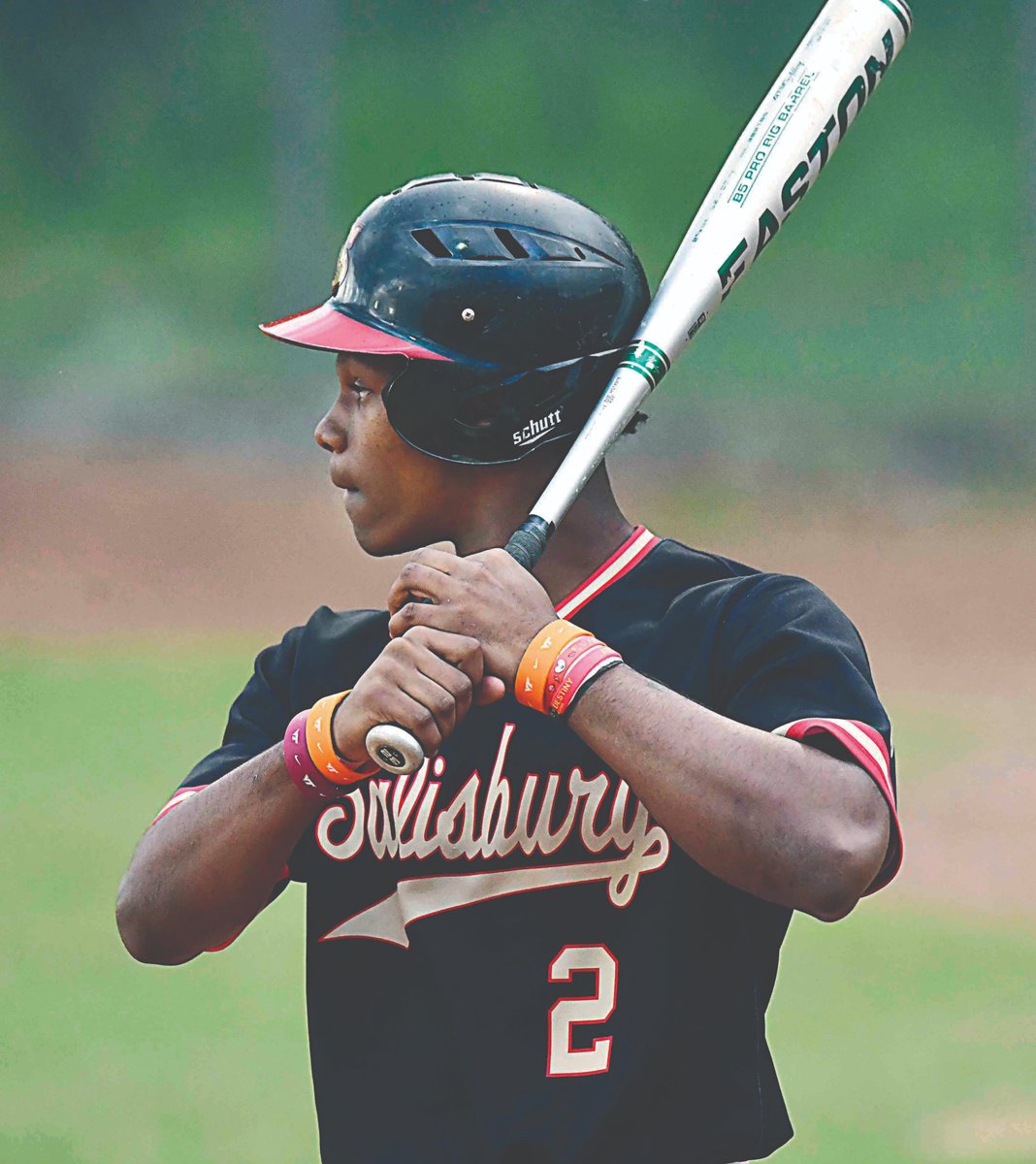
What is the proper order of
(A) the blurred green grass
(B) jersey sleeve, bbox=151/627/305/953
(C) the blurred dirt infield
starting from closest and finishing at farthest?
1. (B) jersey sleeve, bbox=151/627/305/953
2. (A) the blurred green grass
3. (C) the blurred dirt infield

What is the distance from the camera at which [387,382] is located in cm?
223

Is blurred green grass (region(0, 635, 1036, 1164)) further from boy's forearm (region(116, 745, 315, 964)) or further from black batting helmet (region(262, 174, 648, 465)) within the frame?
black batting helmet (region(262, 174, 648, 465))

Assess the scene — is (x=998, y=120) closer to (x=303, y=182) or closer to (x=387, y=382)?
(x=303, y=182)

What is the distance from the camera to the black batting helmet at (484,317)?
2.22 meters

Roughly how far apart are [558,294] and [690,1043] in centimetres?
97

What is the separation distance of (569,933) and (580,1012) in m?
0.10

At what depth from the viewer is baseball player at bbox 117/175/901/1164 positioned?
1888 mm

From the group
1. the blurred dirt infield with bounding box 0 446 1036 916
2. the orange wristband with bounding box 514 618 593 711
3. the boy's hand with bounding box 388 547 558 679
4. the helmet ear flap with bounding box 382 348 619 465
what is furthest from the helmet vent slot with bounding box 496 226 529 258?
the blurred dirt infield with bounding box 0 446 1036 916

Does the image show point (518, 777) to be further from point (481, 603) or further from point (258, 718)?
point (258, 718)

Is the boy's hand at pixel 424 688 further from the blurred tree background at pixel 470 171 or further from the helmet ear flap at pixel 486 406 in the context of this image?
the blurred tree background at pixel 470 171

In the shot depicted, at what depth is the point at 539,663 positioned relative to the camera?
6.27ft

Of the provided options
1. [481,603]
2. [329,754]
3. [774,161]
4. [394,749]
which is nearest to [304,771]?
[329,754]

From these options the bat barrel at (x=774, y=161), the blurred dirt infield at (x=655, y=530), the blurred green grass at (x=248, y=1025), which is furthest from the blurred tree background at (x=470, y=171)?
the bat barrel at (x=774, y=161)

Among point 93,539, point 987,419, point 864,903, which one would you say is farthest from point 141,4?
point 864,903
